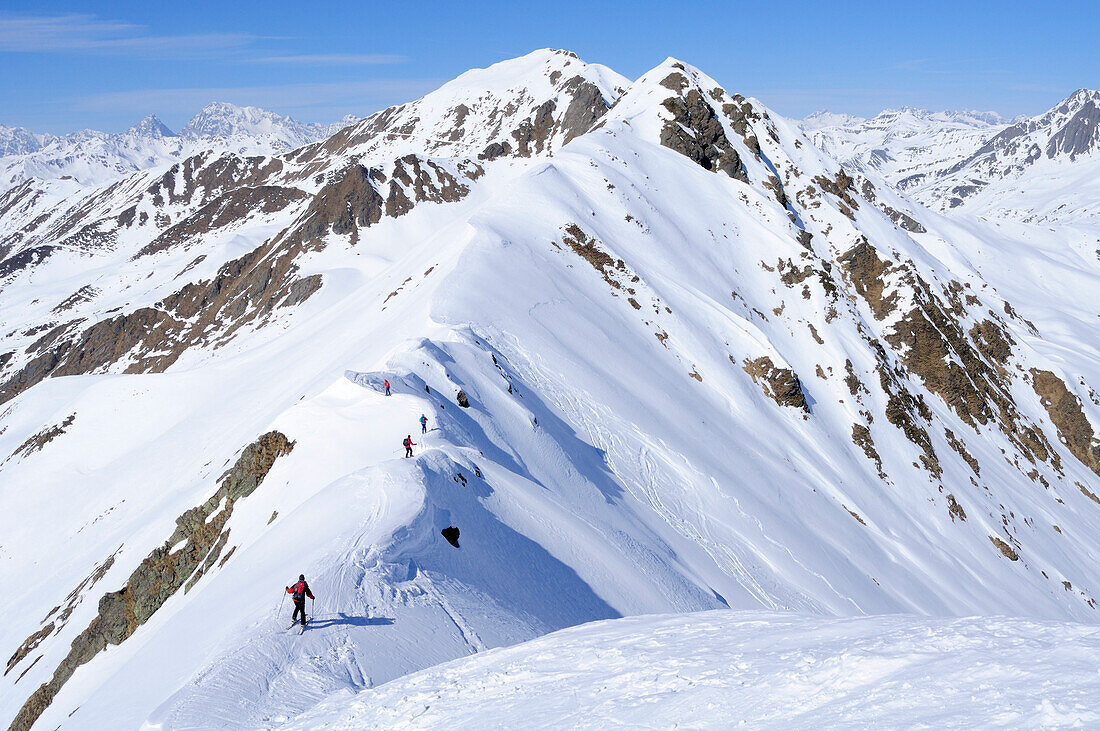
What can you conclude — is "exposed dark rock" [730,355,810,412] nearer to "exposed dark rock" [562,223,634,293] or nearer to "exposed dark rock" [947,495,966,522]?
"exposed dark rock" [562,223,634,293]

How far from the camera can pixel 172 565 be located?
83.7 feet

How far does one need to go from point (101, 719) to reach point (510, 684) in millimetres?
8947

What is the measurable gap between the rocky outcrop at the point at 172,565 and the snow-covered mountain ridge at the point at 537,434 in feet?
0.57

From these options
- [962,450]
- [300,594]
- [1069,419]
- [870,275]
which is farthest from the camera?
[870,275]

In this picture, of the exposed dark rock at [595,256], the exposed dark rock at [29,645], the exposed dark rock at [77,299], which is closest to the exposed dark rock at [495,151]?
the exposed dark rock at [595,256]

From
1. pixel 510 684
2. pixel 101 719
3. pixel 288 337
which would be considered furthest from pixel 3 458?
Result: pixel 510 684

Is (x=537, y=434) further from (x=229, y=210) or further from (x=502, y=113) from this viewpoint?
(x=229, y=210)

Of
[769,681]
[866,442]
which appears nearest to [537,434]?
[769,681]

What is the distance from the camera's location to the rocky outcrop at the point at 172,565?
76.8 feet

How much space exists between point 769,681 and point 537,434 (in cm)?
2114

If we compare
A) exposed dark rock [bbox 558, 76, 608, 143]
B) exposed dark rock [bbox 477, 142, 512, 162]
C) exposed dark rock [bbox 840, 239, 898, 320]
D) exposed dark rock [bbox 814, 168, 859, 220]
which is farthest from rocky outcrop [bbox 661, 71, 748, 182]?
exposed dark rock [bbox 477, 142, 512, 162]

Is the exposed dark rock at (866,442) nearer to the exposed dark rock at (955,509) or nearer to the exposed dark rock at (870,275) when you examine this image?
the exposed dark rock at (955,509)

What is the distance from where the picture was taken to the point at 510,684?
1154 cm

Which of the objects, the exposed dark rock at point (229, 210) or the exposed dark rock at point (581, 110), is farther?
the exposed dark rock at point (229, 210)
